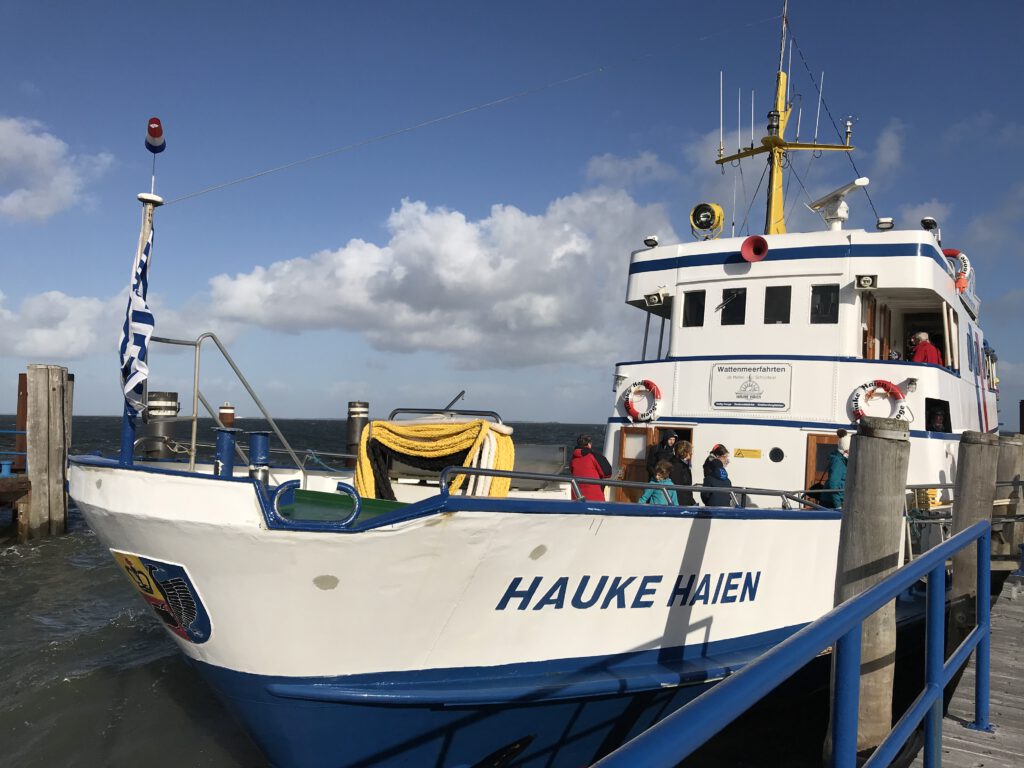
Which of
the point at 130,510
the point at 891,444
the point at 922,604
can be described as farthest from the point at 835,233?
the point at 130,510

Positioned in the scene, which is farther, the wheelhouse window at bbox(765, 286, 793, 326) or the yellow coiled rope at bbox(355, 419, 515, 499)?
the wheelhouse window at bbox(765, 286, 793, 326)

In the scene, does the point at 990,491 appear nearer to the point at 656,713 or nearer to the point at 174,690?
the point at 656,713

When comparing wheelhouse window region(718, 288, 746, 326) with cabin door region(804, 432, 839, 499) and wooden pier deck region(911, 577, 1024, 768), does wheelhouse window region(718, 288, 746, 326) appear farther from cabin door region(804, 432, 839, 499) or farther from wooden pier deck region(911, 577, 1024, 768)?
wooden pier deck region(911, 577, 1024, 768)

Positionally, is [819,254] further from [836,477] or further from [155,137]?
[155,137]

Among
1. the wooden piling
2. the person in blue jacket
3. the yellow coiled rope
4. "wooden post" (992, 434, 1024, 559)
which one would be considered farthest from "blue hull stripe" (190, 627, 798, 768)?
the wooden piling

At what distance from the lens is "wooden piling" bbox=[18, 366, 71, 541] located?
1404 cm

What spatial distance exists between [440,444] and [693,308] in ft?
16.7

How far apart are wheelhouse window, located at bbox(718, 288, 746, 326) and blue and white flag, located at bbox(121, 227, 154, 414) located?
687 centimetres

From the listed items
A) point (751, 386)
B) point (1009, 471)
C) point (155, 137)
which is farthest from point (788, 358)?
point (155, 137)

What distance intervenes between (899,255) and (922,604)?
3.84 metres

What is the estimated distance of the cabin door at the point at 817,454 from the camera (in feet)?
27.2

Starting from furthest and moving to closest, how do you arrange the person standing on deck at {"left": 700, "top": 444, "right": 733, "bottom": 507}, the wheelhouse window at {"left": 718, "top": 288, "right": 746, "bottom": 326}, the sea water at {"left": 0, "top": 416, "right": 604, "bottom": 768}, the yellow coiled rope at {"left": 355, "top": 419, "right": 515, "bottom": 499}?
the wheelhouse window at {"left": 718, "top": 288, "right": 746, "bottom": 326}
the person standing on deck at {"left": 700, "top": 444, "right": 733, "bottom": 507}
the sea water at {"left": 0, "top": 416, "right": 604, "bottom": 768}
the yellow coiled rope at {"left": 355, "top": 419, "right": 515, "bottom": 499}

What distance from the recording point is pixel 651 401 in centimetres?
928

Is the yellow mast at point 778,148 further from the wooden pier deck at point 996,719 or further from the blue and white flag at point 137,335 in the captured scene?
the blue and white flag at point 137,335
